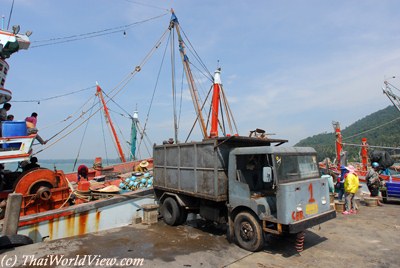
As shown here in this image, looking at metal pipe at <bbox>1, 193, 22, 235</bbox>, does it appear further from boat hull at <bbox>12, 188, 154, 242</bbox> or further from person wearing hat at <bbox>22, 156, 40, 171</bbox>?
person wearing hat at <bbox>22, 156, 40, 171</bbox>

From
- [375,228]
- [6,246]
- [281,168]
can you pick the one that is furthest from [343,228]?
[6,246]

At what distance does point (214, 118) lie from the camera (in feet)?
55.0

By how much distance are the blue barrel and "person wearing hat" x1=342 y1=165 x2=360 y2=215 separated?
12.0 metres

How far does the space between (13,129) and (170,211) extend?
19.7 ft

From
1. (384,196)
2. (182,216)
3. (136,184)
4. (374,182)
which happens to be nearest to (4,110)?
(136,184)

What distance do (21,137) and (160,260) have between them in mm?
6600

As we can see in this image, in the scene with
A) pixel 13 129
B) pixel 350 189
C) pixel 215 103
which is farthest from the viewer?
pixel 215 103

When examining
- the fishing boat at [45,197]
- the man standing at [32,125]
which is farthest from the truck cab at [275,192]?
the man standing at [32,125]

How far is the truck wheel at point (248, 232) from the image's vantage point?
6352mm

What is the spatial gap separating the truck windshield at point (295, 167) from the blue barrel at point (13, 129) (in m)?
8.50

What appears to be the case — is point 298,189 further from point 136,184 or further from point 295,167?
point 136,184

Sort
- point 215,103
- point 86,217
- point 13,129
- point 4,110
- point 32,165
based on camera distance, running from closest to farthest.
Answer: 1. point 13,129
2. point 86,217
3. point 4,110
4. point 32,165
5. point 215,103

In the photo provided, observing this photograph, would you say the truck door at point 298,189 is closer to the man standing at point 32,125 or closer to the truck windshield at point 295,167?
the truck windshield at point 295,167

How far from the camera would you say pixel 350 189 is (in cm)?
1027
